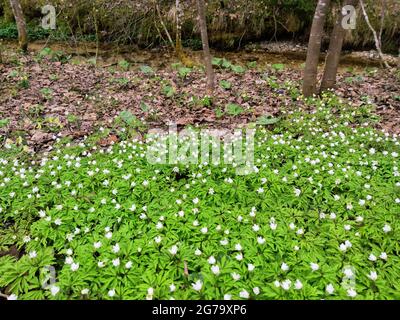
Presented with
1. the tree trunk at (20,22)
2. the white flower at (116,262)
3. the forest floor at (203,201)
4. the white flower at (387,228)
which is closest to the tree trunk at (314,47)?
the forest floor at (203,201)

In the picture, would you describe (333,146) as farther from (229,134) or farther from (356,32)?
(356,32)

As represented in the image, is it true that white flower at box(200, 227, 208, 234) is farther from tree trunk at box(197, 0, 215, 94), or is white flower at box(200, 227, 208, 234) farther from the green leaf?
tree trunk at box(197, 0, 215, 94)

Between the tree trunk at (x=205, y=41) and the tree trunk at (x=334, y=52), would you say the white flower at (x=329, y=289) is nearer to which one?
the tree trunk at (x=205, y=41)

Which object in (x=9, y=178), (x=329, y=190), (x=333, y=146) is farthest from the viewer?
(x=333, y=146)

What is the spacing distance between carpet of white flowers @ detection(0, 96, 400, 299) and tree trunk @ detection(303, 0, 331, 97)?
242cm

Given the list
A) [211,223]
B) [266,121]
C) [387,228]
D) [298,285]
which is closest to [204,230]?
[211,223]

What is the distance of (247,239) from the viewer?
3.39 meters

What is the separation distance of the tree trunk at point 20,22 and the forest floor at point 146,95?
2.35 feet

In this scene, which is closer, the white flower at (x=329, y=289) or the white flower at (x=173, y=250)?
the white flower at (x=329, y=289)

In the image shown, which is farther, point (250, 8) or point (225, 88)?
point (250, 8)

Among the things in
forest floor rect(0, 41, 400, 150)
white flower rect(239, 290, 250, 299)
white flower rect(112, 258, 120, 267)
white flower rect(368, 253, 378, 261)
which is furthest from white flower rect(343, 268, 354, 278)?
forest floor rect(0, 41, 400, 150)

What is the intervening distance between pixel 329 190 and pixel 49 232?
11.9 ft

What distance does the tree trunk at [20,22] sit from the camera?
34.7 feet
